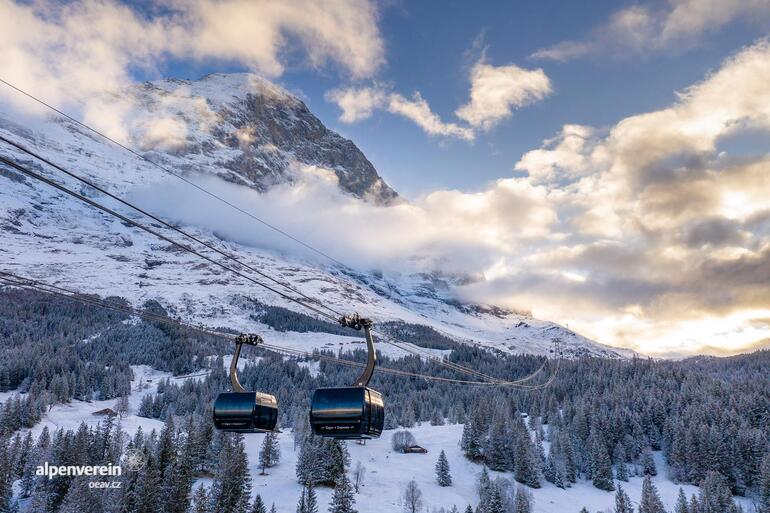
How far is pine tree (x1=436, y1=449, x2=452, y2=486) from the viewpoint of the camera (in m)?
142

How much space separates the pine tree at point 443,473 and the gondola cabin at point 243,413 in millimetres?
120753

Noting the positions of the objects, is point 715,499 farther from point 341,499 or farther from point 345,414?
point 345,414

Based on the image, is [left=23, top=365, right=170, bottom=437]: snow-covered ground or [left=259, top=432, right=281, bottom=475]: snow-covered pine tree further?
[left=23, top=365, right=170, bottom=437]: snow-covered ground

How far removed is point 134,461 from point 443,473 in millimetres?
78352

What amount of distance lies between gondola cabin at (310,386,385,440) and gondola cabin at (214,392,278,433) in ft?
17.3

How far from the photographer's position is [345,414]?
28062 millimetres

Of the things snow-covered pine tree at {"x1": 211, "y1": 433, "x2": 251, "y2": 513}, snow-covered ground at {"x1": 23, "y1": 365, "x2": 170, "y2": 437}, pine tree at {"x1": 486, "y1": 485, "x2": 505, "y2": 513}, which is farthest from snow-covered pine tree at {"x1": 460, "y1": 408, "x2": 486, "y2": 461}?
snow-covered ground at {"x1": 23, "y1": 365, "x2": 170, "y2": 437}

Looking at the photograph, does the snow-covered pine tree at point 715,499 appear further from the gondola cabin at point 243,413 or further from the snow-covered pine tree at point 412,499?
the gondola cabin at point 243,413

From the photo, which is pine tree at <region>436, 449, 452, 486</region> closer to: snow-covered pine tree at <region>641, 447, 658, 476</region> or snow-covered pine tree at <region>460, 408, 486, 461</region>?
snow-covered pine tree at <region>460, 408, 486, 461</region>

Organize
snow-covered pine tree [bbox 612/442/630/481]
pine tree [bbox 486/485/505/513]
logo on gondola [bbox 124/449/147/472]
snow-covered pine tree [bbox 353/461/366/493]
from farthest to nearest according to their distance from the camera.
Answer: snow-covered pine tree [bbox 612/442/630/481]
snow-covered pine tree [bbox 353/461/366/493]
pine tree [bbox 486/485/505/513]
logo on gondola [bbox 124/449/147/472]

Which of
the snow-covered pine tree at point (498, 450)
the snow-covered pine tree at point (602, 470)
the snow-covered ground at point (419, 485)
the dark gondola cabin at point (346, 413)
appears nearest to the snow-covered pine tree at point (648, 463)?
the snow-covered ground at point (419, 485)

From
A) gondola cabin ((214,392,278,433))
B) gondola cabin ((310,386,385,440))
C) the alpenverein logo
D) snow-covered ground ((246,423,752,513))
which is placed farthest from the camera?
snow-covered ground ((246,423,752,513))

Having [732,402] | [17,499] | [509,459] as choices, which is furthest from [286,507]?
[732,402]

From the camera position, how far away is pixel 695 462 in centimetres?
14612
